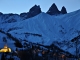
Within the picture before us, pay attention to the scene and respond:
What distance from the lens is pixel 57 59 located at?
110 m

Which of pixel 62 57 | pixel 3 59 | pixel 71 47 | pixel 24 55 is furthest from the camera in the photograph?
pixel 71 47

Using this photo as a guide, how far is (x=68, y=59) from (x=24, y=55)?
55490 millimetres

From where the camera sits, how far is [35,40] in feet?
653

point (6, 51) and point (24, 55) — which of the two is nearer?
point (6, 51)

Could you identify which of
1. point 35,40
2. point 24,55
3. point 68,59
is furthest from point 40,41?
point 24,55

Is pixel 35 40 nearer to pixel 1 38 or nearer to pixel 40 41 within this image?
pixel 40 41

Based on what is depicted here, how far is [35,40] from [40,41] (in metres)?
3.95

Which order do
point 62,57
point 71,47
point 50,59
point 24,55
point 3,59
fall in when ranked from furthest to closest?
point 71,47
point 62,57
point 50,59
point 24,55
point 3,59

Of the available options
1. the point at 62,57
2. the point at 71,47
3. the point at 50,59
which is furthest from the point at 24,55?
the point at 71,47

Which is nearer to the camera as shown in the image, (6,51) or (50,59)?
(6,51)

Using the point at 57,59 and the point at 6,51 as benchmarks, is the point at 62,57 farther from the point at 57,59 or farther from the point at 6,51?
the point at 6,51

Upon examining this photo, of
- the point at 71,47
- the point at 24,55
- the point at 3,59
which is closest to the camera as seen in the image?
the point at 3,59

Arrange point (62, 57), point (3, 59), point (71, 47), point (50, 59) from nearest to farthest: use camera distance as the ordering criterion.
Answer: point (3, 59) → point (50, 59) → point (62, 57) → point (71, 47)

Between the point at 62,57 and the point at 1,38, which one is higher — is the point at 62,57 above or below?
below
